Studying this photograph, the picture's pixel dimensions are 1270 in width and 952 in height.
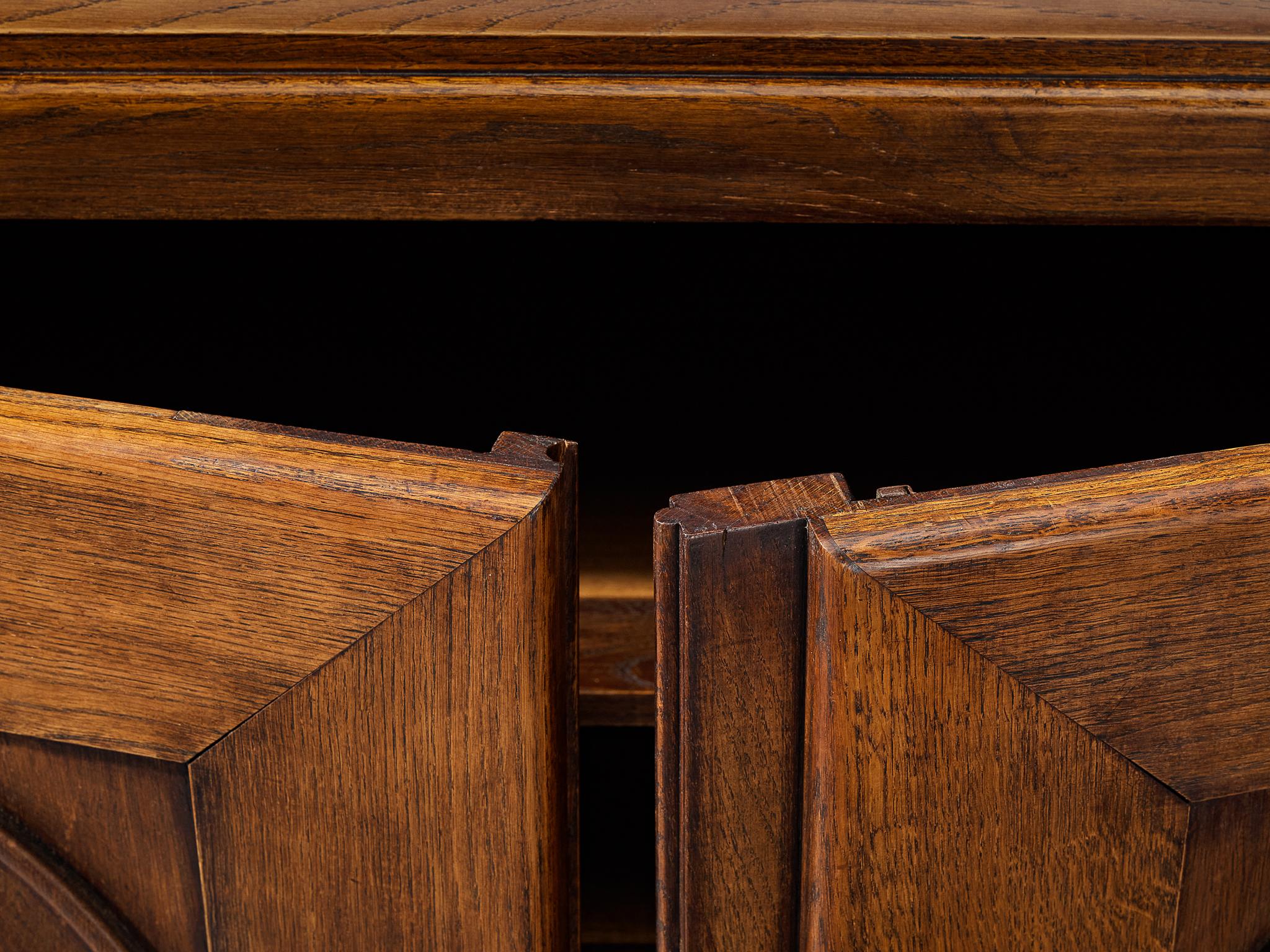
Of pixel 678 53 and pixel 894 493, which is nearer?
pixel 894 493

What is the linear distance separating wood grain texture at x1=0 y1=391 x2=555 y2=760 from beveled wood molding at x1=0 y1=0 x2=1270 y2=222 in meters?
0.14

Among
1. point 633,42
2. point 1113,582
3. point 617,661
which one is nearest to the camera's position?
point 1113,582

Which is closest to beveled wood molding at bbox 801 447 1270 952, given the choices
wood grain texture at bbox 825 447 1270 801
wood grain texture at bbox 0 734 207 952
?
wood grain texture at bbox 825 447 1270 801

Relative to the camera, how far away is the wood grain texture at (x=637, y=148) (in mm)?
306

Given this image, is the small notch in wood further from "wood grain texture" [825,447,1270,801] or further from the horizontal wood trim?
the horizontal wood trim

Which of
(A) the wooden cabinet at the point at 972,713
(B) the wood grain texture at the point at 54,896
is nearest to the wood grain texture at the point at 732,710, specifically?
(A) the wooden cabinet at the point at 972,713

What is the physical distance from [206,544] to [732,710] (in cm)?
9

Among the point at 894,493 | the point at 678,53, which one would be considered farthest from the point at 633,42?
the point at 894,493

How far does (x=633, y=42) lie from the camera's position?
302 mm

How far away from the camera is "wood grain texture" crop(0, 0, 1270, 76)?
302mm

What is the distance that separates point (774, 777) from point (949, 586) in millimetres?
48

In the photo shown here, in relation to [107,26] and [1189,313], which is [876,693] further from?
[1189,313]

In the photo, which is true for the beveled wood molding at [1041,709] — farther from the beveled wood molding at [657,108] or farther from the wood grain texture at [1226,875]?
the beveled wood molding at [657,108]

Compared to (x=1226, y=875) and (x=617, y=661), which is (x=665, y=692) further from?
(x=617, y=661)
